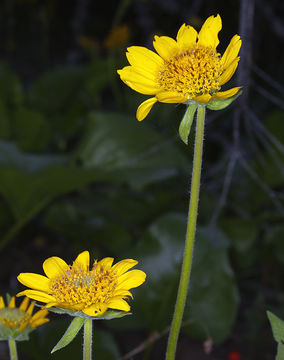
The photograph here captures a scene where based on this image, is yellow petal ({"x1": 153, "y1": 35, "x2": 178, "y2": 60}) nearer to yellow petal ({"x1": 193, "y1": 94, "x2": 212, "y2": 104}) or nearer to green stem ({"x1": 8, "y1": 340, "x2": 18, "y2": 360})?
yellow petal ({"x1": 193, "y1": 94, "x2": 212, "y2": 104})

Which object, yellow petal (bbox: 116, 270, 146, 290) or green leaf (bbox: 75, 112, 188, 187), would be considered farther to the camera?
green leaf (bbox: 75, 112, 188, 187)

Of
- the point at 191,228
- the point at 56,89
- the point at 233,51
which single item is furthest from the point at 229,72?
the point at 56,89

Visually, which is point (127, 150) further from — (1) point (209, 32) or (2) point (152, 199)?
(1) point (209, 32)

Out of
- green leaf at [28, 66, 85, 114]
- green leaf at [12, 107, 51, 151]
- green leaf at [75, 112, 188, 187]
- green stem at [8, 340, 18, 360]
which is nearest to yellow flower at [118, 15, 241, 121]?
green stem at [8, 340, 18, 360]

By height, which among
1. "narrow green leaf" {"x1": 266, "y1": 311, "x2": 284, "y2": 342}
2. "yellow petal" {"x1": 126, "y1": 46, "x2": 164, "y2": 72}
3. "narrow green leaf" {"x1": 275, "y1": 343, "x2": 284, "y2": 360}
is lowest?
"narrow green leaf" {"x1": 275, "y1": 343, "x2": 284, "y2": 360}

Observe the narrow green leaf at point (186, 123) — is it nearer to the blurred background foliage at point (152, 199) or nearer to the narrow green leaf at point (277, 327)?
the narrow green leaf at point (277, 327)

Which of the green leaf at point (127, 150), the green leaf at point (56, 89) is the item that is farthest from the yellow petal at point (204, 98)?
the green leaf at point (56, 89)

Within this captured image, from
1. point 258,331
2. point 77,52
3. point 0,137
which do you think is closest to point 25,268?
point 0,137

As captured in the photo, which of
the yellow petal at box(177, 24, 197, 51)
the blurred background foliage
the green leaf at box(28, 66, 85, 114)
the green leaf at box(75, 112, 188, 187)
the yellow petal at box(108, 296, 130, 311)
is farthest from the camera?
the green leaf at box(28, 66, 85, 114)

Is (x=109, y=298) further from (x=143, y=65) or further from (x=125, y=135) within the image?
(x=125, y=135)
